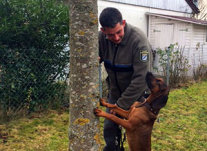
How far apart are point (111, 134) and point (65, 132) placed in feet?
6.50

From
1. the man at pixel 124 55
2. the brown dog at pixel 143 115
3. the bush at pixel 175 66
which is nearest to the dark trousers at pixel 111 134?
the man at pixel 124 55

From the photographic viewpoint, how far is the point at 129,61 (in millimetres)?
3158

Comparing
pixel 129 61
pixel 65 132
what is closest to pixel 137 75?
pixel 129 61

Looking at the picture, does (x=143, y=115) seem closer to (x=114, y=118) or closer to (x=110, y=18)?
(x=114, y=118)

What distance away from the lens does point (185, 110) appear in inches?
281

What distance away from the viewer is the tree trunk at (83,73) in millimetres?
2279

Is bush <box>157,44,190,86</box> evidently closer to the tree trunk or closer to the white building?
the white building

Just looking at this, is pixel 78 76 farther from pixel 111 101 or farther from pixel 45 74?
pixel 45 74

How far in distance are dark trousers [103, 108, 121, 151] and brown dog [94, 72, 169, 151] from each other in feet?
1.15

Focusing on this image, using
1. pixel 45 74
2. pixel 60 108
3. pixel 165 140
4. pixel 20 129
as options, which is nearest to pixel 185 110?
pixel 165 140

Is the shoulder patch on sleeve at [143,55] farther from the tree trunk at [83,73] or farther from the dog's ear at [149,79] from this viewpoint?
the tree trunk at [83,73]

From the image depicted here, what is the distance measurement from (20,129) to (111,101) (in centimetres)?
253

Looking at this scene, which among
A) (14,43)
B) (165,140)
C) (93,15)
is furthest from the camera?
(14,43)

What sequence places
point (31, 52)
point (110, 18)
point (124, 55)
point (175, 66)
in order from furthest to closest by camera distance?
1. point (175, 66)
2. point (31, 52)
3. point (124, 55)
4. point (110, 18)
